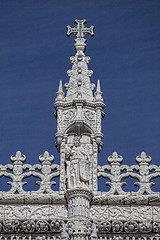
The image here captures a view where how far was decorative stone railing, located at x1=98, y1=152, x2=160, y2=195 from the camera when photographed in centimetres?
2231

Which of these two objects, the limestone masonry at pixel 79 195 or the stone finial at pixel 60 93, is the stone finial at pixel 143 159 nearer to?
the limestone masonry at pixel 79 195

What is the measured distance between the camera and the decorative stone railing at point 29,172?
881 inches

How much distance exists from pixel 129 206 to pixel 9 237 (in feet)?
8.78

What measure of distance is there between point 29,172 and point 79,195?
141 centimetres

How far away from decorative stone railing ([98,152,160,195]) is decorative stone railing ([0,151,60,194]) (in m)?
1.10

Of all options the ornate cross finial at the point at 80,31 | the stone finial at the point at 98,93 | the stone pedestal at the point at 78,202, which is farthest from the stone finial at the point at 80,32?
the stone pedestal at the point at 78,202

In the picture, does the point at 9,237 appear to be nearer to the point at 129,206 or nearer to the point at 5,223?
the point at 5,223

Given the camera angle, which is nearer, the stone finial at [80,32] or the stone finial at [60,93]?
the stone finial at [60,93]

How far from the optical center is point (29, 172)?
74.0 feet

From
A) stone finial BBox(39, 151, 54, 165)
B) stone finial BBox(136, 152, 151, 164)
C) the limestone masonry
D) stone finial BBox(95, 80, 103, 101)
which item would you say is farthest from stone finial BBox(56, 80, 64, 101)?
stone finial BBox(136, 152, 151, 164)

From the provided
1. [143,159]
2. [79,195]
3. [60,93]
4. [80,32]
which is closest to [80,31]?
[80,32]

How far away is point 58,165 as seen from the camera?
22.6 metres

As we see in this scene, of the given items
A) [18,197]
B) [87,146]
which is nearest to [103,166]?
[87,146]

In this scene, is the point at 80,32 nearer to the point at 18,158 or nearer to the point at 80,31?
the point at 80,31
